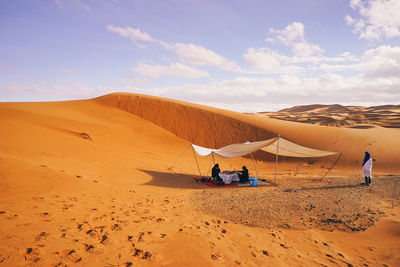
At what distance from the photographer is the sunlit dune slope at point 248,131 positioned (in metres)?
17.8

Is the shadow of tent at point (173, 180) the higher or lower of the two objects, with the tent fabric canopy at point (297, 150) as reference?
lower

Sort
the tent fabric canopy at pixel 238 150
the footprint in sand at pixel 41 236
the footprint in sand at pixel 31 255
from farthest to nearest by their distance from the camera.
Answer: the tent fabric canopy at pixel 238 150, the footprint in sand at pixel 41 236, the footprint in sand at pixel 31 255

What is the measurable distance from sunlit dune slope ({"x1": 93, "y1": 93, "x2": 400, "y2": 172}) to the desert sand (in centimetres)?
120

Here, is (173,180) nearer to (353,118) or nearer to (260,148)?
(260,148)

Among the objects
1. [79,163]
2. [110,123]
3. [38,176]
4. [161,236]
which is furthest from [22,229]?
[110,123]

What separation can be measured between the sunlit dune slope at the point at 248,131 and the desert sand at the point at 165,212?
1201 millimetres

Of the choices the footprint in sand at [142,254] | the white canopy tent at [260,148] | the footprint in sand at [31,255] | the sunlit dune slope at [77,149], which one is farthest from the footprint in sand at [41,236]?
the white canopy tent at [260,148]

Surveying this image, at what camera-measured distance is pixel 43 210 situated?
556 centimetres

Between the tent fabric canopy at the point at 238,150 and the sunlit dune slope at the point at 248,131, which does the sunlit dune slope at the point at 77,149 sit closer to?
the sunlit dune slope at the point at 248,131

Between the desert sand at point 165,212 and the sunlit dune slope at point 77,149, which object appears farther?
the sunlit dune slope at point 77,149

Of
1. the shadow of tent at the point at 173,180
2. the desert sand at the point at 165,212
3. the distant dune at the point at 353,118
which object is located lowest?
the shadow of tent at the point at 173,180

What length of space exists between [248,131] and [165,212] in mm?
17456

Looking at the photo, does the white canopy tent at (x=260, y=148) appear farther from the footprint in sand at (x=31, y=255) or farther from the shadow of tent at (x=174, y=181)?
the footprint in sand at (x=31, y=255)

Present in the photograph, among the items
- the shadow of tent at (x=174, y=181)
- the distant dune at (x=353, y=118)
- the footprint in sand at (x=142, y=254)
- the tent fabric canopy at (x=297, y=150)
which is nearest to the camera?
the footprint in sand at (x=142, y=254)
